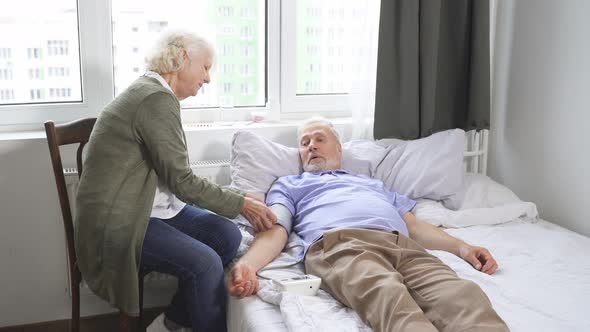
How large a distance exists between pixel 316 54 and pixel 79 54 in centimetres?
107

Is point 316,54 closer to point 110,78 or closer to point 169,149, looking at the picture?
point 110,78

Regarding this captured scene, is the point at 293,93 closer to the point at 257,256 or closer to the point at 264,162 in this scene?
the point at 264,162

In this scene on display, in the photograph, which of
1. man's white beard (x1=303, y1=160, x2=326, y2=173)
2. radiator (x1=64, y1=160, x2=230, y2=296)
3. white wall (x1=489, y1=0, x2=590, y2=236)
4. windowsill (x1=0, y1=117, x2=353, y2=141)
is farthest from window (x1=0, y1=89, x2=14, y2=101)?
white wall (x1=489, y1=0, x2=590, y2=236)

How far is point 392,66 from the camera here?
2.76 meters

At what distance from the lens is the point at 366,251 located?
1.88 m

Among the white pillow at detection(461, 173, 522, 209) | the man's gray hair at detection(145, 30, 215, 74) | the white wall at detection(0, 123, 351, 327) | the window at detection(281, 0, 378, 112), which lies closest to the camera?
the man's gray hair at detection(145, 30, 215, 74)

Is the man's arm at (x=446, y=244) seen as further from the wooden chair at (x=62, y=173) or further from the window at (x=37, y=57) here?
the window at (x=37, y=57)

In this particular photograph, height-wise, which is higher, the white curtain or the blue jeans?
the white curtain

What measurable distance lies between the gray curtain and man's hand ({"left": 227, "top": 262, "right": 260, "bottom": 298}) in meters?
1.14

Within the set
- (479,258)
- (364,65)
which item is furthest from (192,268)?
Result: (364,65)

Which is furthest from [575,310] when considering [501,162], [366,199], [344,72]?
[344,72]

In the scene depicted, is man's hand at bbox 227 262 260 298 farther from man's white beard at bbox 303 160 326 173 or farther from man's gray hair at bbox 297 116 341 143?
man's gray hair at bbox 297 116 341 143

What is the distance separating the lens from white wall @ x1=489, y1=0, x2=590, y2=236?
2.56 metres

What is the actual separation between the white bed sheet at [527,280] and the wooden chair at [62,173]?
0.53m
